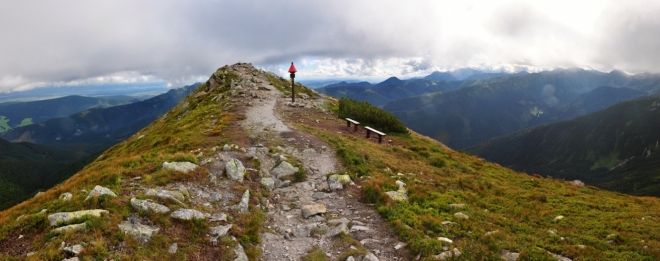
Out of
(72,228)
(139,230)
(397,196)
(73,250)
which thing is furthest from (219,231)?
(397,196)

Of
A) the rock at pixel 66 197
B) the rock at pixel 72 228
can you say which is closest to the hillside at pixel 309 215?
the rock at pixel 72 228

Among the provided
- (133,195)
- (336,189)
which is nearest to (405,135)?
(336,189)

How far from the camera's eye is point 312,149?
23859 mm

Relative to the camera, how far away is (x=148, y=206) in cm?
1180

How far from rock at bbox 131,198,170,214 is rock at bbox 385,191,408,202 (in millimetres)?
9900

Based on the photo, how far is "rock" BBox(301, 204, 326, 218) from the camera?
14391 mm

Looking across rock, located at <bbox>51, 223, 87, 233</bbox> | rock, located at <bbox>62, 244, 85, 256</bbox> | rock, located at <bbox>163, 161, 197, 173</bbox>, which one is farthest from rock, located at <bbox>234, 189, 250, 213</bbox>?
rock, located at <bbox>62, 244, 85, 256</bbox>

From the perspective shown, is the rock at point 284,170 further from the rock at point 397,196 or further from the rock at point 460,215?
the rock at point 460,215

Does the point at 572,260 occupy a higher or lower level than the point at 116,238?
lower

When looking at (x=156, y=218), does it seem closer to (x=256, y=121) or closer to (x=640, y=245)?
(x=640, y=245)

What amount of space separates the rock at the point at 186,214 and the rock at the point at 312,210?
4352 mm

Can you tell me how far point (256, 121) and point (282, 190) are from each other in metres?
18.5

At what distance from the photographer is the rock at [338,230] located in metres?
12.7

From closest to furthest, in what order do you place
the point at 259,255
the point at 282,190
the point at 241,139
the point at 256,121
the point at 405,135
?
the point at 259,255 < the point at 282,190 < the point at 241,139 < the point at 256,121 < the point at 405,135
